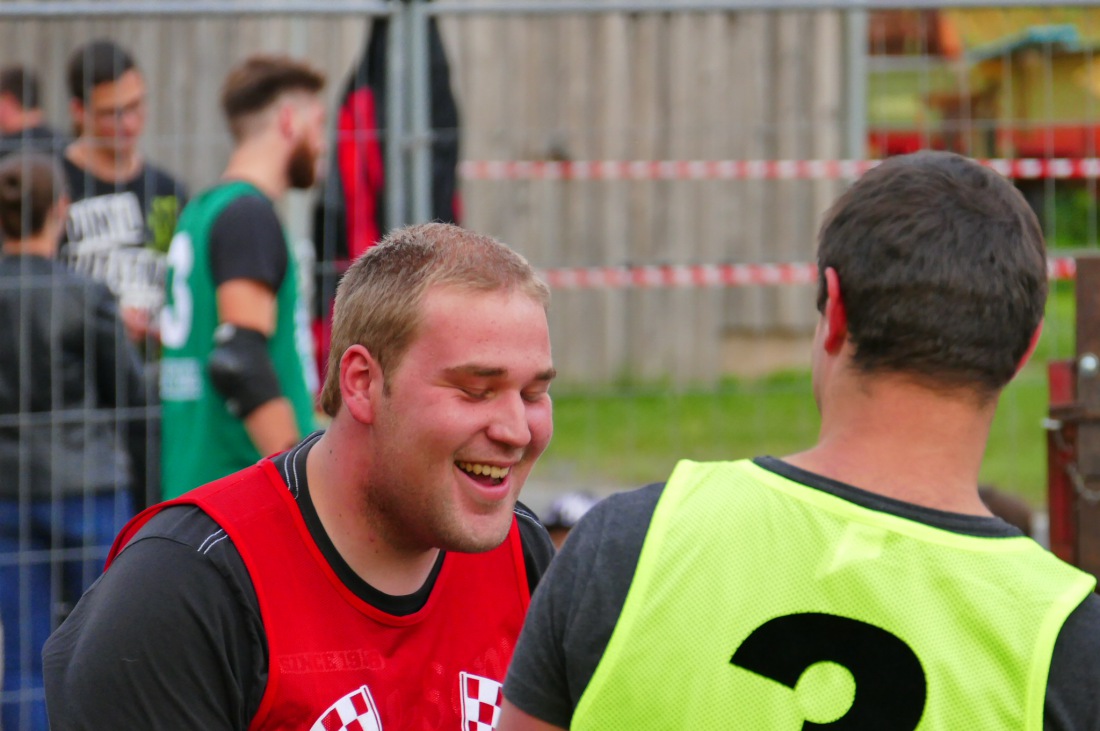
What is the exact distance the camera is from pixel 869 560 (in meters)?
1.56

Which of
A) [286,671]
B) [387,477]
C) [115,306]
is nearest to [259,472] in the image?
[387,477]

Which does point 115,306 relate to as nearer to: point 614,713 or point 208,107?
point 208,107

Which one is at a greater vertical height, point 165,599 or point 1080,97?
point 1080,97

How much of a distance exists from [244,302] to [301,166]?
22.1 inches

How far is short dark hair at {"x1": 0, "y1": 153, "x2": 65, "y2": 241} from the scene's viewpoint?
4.59 m

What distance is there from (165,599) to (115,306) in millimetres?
2891

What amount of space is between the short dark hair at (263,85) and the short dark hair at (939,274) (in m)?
3.09

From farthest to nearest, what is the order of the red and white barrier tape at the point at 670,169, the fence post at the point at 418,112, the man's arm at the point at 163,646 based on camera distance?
the red and white barrier tape at the point at 670,169 < the fence post at the point at 418,112 < the man's arm at the point at 163,646

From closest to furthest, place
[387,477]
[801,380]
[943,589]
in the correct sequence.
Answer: [943,589] → [387,477] → [801,380]

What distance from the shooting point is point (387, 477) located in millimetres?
2205

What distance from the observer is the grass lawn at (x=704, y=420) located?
524 cm

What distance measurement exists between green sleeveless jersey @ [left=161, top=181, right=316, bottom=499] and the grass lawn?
49.9 inches

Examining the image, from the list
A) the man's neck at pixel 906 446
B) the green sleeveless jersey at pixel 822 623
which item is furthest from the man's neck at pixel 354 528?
the man's neck at pixel 906 446

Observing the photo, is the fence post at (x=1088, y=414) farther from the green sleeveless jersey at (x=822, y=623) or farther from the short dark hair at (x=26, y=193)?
the short dark hair at (x=26, y=193)
